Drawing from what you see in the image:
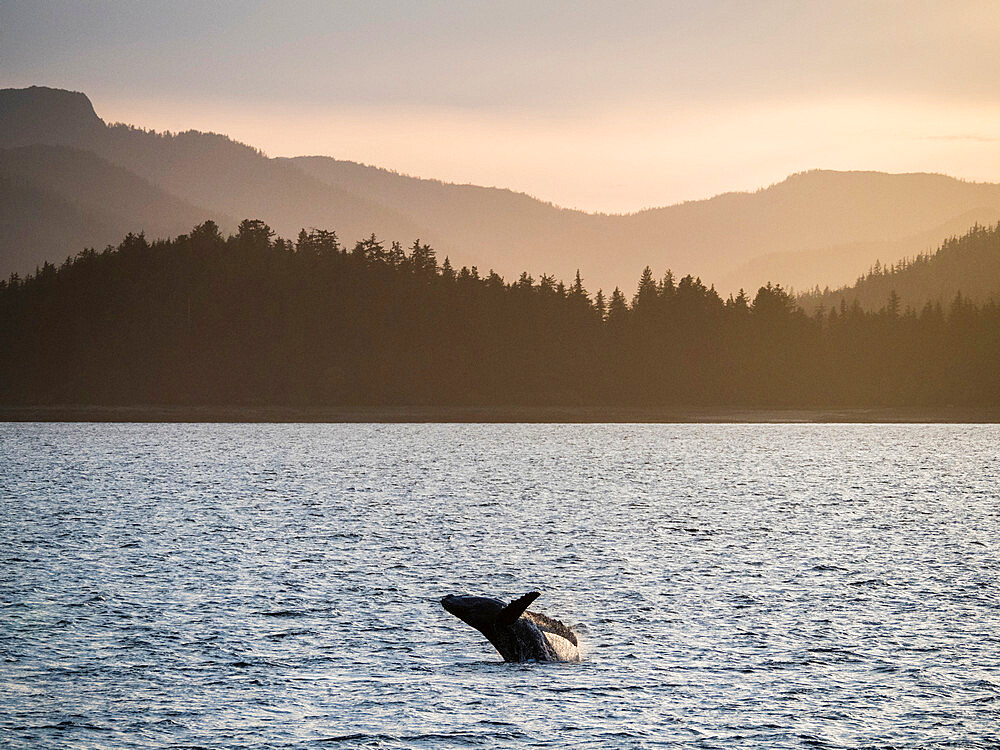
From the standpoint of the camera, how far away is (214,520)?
57.0m

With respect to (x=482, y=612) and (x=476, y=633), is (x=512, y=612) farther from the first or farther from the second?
(x=476, y=633)

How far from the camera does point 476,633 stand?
28.2 meters

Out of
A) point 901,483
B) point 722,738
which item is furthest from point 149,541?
point 901,483

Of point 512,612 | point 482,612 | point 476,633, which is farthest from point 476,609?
point 476,633

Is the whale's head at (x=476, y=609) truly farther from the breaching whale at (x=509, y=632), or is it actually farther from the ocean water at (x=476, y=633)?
the ocean water at (x=476, y=633)

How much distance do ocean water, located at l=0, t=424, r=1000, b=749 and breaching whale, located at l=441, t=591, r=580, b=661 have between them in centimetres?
62

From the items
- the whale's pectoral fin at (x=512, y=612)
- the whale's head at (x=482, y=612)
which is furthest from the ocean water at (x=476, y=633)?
the whale's pectoral fin at (x=512, y=612)

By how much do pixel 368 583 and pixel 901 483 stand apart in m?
61.9

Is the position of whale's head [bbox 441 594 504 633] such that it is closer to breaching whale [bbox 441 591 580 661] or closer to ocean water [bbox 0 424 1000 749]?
breaching whale [bbox 441 591 580 661]

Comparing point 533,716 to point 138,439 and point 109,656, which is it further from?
point 138,439

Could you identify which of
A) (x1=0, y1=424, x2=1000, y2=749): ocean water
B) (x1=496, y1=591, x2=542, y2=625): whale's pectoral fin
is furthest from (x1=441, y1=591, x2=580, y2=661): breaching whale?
(x1=0, y1=424, x2=1000, y2=749): ocean water

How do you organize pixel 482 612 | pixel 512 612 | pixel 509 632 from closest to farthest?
pixel 512 612 → pixel 482 612 → pixel 509 632

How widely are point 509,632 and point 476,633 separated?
275 centimetres

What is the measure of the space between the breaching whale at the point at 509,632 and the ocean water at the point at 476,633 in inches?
24.5
